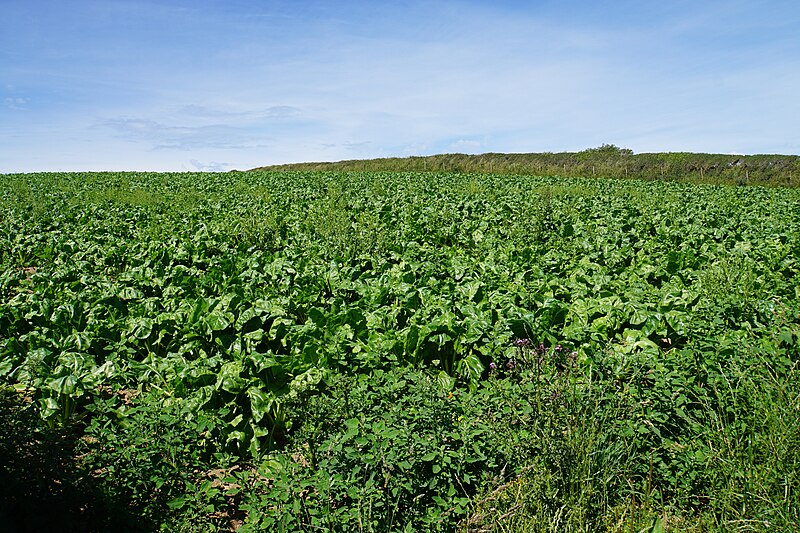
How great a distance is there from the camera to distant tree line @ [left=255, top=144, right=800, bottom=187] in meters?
37.8

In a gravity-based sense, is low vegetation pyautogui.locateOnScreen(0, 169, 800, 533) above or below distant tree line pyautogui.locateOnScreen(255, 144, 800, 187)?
below

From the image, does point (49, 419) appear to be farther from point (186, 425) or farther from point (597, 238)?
point (597, 238)

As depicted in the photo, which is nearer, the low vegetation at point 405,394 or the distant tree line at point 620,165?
the low vegetation at point 405,394

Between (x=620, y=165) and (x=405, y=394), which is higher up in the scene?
(x=620, y=165)

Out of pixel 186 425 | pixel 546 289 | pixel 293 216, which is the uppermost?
pixel 293 216

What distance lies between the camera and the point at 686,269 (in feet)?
26.1

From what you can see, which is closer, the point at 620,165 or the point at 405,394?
the point at 405,394

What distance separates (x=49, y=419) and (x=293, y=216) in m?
10.1

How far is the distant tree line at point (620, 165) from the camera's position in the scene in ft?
124

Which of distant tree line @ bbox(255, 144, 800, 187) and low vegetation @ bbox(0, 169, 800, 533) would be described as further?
distant tree line @ bbox(255, 144, 800, 187)

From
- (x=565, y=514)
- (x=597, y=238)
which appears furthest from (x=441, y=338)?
(x=597, y=238)

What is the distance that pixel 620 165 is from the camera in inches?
1711

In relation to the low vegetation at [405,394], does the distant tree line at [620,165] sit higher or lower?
higher

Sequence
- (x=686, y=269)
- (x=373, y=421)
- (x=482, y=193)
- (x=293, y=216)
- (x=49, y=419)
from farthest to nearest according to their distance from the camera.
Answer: (x=482, y=193), (x=293, y=216), (x=686, y=269), (x=49, y=419), (x=373, y=421)
